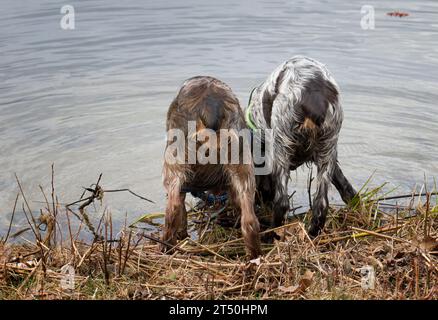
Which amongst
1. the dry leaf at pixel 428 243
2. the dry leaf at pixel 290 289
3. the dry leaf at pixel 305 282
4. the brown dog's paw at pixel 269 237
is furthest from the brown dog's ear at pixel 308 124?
the dry leaf at pixel 290 289

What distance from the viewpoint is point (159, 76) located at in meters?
13.6

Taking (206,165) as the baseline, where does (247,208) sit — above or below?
below

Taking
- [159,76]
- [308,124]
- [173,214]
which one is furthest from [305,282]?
[159,76]

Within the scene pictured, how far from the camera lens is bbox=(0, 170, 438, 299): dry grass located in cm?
486

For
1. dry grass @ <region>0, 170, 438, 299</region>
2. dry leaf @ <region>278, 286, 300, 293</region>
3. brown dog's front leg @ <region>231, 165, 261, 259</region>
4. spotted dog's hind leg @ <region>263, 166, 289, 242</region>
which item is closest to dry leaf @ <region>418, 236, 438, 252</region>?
dry grass @ <region>0, 170, 438, 299</region>

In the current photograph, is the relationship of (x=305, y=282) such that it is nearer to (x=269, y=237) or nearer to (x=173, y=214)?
(x=173, y=214)

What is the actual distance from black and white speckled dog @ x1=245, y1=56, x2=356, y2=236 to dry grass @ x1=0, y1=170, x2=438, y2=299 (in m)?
0.32

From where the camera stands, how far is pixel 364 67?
14039mm

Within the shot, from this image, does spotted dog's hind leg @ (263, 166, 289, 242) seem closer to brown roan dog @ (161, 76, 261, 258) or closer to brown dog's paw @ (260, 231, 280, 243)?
brown dog's paw @ (260, 231, 280, 243)

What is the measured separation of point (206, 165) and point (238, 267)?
832 millimetres

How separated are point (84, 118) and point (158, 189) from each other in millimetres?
3326

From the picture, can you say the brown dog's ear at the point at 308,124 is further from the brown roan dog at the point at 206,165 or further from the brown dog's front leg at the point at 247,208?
the brown dog's front leg at the point at 247,208

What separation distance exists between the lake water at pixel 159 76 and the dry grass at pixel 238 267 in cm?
189

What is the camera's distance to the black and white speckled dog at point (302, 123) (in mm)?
5805
